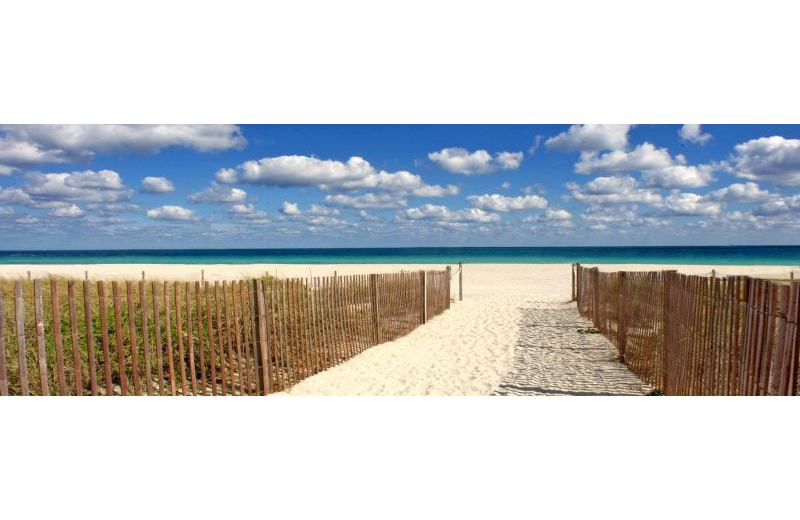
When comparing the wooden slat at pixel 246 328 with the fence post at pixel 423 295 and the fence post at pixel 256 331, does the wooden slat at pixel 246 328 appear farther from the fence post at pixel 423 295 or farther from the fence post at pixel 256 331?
the fence post at pixel 423 295

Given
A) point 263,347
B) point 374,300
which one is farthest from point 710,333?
point 374,300

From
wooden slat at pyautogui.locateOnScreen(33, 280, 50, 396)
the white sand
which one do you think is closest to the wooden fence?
wooden slat at pyautogui.locateOnScreen(33, 280, 50, 396)

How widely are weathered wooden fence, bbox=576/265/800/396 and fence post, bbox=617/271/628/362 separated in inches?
0.6

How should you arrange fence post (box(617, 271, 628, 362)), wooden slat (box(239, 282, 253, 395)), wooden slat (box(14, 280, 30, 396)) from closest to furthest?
wooden slat (box(14, 280, 30, 396)) < wooden slat (box(239, 282, 253, 395)) < fence post (box(617, 271, 628, 362))

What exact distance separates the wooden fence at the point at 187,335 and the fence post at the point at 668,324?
4.64 meters

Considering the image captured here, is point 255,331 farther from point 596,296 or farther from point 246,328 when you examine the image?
point 596,296

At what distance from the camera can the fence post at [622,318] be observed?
8332 mm

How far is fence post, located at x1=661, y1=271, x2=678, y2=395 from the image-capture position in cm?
586

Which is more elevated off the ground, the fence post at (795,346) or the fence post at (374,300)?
the fence post at (795,346)

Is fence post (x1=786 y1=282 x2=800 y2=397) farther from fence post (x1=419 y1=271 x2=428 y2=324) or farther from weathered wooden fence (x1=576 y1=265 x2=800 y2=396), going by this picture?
fence post (x1=419 y1=271 x2=428 y2=324)

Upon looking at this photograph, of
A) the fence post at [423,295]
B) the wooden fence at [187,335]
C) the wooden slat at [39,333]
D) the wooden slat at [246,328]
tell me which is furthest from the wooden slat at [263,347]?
the fence post at [423,295]

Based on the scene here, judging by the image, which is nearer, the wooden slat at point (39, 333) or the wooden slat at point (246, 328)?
the wooden slat at point (39, 333)

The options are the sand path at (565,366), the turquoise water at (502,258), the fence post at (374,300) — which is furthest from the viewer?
the turquoise water at (502,258)
